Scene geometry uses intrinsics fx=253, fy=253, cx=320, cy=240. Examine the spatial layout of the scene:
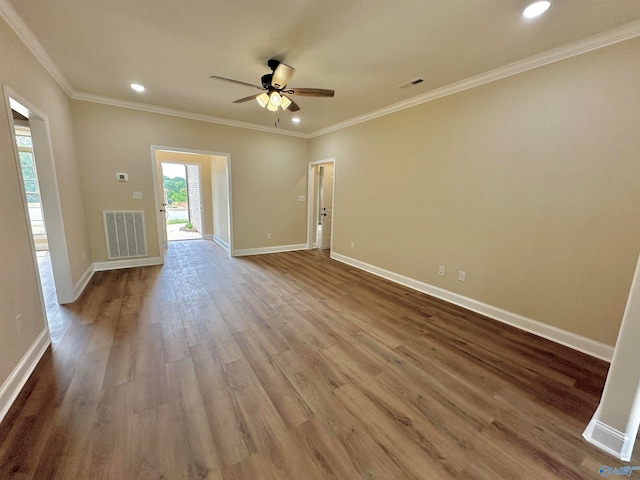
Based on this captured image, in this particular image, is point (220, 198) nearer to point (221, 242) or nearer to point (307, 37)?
point (221, 242)

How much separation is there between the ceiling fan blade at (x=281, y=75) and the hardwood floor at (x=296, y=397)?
99.1 inches

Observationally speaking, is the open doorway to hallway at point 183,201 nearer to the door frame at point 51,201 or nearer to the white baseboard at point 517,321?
the door frame at point 51,201

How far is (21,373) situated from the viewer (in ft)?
5.92

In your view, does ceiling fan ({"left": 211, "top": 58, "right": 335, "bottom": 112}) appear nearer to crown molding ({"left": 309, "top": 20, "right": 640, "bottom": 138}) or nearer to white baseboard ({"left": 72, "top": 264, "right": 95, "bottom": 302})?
crown molding ({"left": 309, "top": 20, "right": 640, "bottom": 138})

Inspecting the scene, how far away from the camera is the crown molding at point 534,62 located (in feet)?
6.64

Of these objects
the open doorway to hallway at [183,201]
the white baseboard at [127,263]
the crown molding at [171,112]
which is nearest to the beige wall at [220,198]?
the open doorway to hallway at [183,201]

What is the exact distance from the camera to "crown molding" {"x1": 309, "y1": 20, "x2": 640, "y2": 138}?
79.7 inches

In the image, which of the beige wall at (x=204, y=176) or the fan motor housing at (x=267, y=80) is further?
the beige wall at (x=204, y=176)

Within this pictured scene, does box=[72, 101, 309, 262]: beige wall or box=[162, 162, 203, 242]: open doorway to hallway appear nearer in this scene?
box=[72, 101, 309, 262]: beige wall

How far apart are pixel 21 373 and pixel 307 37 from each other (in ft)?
11.3

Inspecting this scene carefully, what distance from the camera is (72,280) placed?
3113mm

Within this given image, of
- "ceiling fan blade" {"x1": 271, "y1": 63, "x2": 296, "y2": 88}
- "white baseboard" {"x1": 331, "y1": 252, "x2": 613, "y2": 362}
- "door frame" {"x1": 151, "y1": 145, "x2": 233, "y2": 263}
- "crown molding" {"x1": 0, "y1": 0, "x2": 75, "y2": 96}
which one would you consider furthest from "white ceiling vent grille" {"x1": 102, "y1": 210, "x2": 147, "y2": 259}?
"white baseboard" {"x1": 331, "y1": 252, "x2": 613, "y2": 362}

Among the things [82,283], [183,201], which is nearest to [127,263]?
[82,283]

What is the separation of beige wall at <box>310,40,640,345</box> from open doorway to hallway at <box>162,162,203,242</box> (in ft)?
19.0
